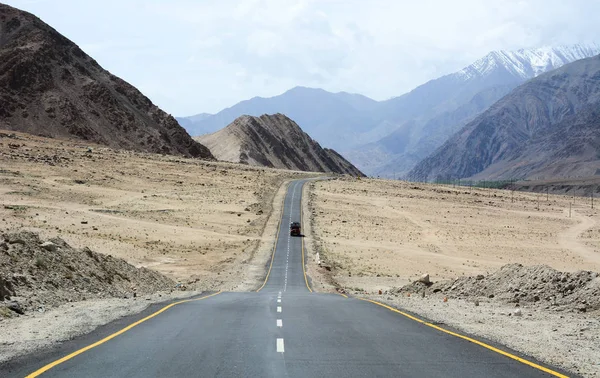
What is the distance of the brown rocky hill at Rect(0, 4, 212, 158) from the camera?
130375 millimetres

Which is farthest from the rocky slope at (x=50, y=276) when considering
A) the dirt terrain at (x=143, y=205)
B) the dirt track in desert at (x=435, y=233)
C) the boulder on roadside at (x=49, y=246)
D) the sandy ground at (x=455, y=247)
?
the dirt track in desert at (x=435, y=233)

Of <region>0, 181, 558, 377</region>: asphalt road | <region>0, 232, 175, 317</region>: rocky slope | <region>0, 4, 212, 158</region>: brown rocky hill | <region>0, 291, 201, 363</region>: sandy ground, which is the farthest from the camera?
<region>0, 4, 212, 158</region>: brown rocky hill

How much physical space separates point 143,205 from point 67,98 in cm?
6714

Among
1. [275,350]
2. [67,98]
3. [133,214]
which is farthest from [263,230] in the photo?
[67,98]

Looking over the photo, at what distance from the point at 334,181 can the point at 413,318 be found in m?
124

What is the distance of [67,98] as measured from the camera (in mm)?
136500

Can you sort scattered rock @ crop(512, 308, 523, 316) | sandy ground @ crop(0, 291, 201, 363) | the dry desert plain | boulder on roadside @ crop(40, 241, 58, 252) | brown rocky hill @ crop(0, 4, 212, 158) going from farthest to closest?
brown rocky hill @ crop(0, 4, 212, 158) < boulder on roadside @ crop(40, 241, 58, 252) < scattered rock @ crop(512, 308, 523, 316) < the dry desert plain < sandy ground @ crop(0, 291, 201, 363)

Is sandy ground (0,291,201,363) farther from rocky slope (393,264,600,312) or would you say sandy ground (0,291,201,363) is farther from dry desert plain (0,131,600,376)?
rocky slope (393,264,600,312)

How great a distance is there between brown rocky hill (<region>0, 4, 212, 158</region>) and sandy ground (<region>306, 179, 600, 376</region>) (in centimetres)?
4801

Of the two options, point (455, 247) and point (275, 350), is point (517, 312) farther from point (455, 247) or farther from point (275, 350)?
point (455, 247)

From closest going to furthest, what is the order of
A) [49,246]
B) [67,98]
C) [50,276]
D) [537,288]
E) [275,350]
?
[275,350]
[537,288]
[50,276]
[49,246]
[67,98]

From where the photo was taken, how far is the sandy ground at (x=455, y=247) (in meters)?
15.5

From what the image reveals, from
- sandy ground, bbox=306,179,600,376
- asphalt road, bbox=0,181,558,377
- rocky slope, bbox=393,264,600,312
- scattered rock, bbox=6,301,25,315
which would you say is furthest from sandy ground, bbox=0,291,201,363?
rocky slope, bbox=393,264,600,312

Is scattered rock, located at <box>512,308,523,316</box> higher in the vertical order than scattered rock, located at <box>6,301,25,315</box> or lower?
higher
